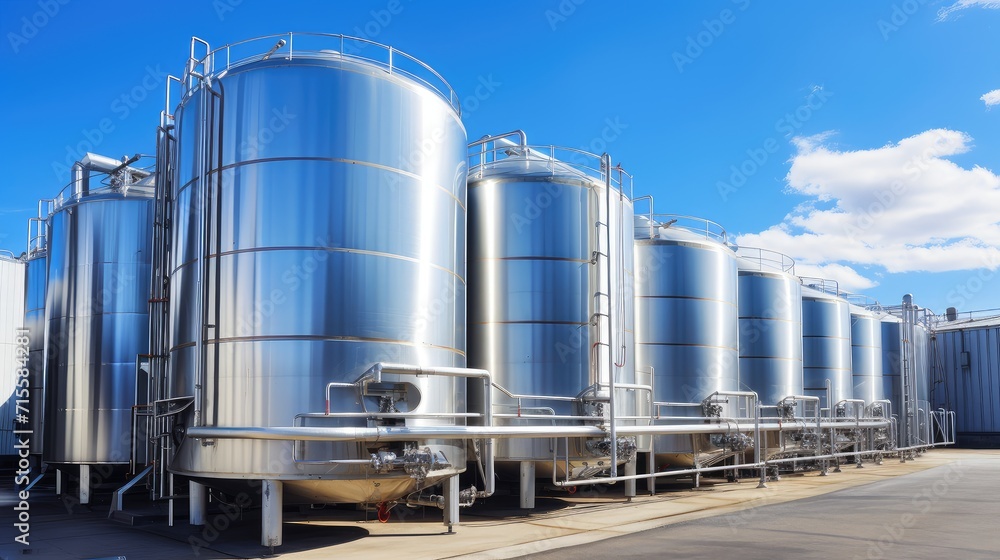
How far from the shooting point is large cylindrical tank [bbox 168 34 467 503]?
1127 centimetres

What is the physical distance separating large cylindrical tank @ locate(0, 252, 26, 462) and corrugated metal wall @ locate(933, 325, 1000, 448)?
43438mm

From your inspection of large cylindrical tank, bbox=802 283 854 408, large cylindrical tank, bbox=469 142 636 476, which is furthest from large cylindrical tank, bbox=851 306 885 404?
large cylindrical tank, bbox=469 142 636 476

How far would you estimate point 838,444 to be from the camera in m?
26.3

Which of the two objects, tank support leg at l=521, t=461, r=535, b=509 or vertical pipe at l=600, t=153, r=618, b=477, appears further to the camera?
tank support leg at l=521, t=461, r=535, b=509

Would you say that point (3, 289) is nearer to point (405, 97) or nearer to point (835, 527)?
point (405, 97)

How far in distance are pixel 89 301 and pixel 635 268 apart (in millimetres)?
12391

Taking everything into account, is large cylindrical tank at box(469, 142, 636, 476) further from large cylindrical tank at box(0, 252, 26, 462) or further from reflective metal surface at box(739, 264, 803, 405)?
large cylindrical tank at box(0, 252, 26, 462)

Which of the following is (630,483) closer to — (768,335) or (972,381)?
(768,335)

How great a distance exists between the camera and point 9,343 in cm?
2762

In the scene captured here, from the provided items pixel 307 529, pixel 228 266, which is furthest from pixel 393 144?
pixel 307 529

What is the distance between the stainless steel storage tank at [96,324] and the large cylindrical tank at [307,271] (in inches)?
204

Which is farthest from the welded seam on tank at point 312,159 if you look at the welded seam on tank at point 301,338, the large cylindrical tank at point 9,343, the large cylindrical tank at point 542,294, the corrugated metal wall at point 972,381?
the corrugated metal wall at point 972,381

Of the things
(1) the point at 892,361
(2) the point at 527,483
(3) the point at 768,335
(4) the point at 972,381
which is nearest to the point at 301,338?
(2) the point at 527,483

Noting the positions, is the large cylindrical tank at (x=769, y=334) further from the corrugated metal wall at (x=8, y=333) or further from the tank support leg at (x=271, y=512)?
the corrugated metal wall at (x=8, y=333)
